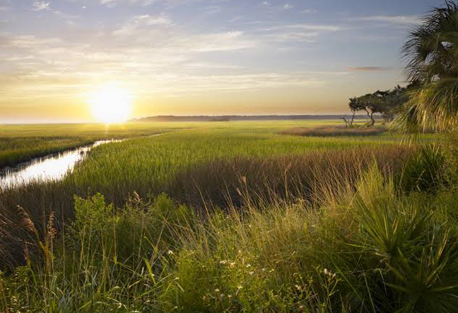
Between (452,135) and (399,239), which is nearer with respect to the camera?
(399,239)

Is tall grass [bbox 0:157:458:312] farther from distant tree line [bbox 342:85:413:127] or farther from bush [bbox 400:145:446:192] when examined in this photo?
distant tree line [bbox 342:85:413:127]

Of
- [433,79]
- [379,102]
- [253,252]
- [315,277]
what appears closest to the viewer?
[315,277]

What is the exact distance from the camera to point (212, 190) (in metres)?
11.5

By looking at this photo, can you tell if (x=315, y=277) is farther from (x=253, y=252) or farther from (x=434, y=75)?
(x=434, y=75)

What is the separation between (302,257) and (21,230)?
6.57m

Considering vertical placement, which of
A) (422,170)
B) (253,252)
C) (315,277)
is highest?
(422,170)

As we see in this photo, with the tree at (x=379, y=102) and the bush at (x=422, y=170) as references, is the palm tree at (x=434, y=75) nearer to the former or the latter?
the bush at (x=422, y=170)

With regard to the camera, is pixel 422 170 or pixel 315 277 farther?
pixel 422 170

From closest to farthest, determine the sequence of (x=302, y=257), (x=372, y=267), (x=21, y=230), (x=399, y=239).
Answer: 1. (x=399, y=239)
2. (x=372, y=267)
3. (x=302, y=257)
4. (x=21, y=230)

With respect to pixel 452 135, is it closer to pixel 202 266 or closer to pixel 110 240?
pixel 202 266

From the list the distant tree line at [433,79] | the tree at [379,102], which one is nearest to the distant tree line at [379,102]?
the tree at [379,102]

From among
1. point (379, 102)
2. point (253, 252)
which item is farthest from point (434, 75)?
point (379, 102)

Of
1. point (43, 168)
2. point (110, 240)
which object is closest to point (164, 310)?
point (110, 240)

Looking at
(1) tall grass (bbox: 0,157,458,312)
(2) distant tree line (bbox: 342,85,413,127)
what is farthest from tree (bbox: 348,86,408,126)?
(1) tall grass (bbox: 0,157,458,312)
